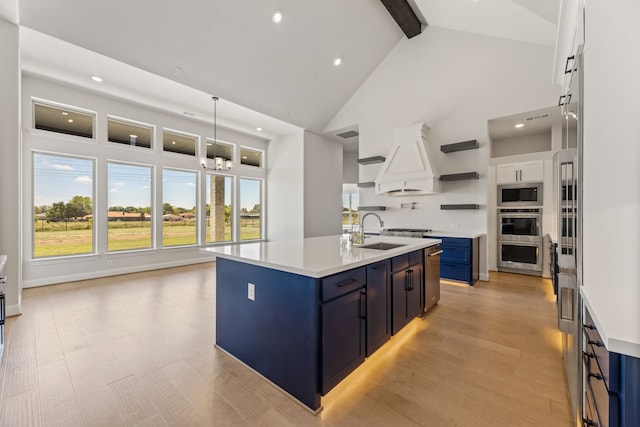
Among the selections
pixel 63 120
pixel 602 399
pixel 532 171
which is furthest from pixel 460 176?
pixel 63 120

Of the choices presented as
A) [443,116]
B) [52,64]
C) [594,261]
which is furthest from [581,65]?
[52,64]

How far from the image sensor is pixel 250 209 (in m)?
8.08

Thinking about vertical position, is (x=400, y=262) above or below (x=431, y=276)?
Answer: above

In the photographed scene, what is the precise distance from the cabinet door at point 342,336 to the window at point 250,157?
6.74m

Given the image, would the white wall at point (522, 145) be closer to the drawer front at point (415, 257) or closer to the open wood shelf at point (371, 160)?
the open wood shelf at point (371, 160)

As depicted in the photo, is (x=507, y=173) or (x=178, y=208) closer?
(x=507, y=173)

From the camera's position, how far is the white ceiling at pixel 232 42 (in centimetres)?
349

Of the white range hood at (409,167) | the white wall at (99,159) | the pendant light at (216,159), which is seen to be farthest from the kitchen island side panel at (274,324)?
the white range hood at (409,167)

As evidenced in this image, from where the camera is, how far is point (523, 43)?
15.1 ft

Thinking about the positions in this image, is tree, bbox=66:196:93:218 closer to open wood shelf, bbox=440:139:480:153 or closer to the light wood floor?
the light wood floor

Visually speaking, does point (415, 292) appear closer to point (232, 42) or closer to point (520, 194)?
point (520, 194)

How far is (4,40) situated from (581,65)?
220 inches

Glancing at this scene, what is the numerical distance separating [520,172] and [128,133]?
799 centimetres

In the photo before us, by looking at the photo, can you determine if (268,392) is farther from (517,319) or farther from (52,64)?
(52,64)
